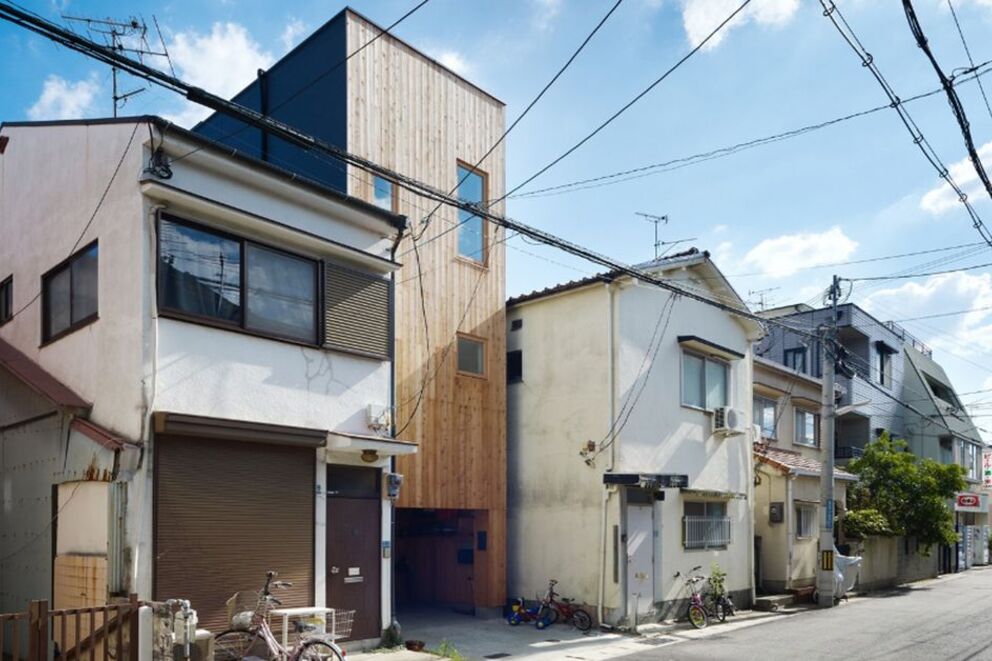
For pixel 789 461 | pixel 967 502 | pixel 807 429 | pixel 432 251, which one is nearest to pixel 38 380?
pixel 432 251

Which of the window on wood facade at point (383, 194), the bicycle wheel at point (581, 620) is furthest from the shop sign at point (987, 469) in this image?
the window on wood facade at point (383, 194)

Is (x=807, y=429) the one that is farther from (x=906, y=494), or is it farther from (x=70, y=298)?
(x=70, y=298)

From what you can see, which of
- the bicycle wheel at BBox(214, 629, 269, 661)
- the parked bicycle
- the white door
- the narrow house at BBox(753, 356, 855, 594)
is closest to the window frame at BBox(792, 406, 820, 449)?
the narrow house at BBox(753, 356, 855, 594)

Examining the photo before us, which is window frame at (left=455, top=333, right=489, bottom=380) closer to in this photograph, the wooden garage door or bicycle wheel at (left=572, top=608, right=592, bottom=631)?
bicycle wheel at (left=572, top=608, right=592, bottom=631)

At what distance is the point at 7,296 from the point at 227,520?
269 inches

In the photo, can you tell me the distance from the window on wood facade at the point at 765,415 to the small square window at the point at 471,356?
1117 cm

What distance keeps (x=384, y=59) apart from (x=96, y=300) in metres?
6.98

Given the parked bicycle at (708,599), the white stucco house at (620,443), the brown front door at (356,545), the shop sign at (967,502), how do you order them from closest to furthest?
the brown front door at (356,545)
the white stucco house at (620,443)
the parked bicycle at (708,599)
the shop sign at (967,502)

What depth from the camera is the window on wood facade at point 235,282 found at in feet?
32.0

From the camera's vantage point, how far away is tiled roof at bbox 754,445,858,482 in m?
21.1

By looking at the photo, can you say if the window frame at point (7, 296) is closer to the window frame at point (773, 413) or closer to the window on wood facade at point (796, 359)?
the window frame at point (773, 413)

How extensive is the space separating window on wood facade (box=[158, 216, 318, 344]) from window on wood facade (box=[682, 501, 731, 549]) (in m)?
9.77

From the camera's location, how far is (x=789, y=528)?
20859 millimetres

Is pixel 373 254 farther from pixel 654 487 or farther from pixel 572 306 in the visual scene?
pixel 654 487
